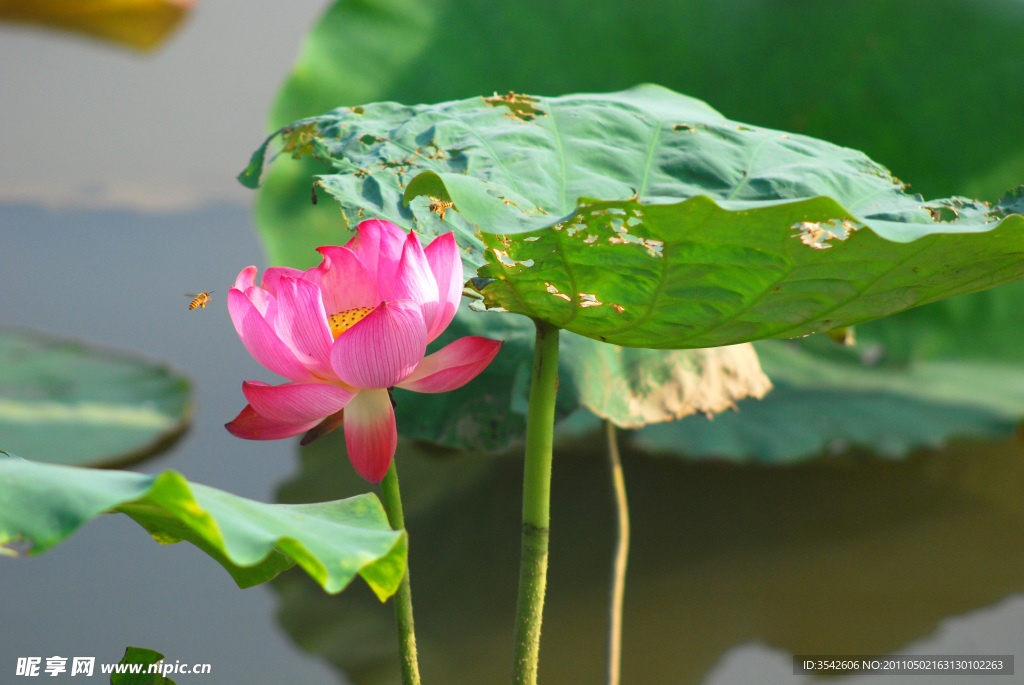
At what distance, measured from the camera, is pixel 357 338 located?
1.00 ft

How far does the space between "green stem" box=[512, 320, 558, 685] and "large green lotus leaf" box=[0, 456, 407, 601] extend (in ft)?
0.28

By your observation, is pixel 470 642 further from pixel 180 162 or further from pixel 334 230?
pixel 180 162

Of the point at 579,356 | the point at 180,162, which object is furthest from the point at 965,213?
the point at 180,162

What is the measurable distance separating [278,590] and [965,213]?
78 cm

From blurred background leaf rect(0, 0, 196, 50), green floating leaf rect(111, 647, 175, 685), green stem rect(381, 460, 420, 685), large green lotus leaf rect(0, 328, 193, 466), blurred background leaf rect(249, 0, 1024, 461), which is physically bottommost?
green floating leaf rect(111, 647, 175, 685)

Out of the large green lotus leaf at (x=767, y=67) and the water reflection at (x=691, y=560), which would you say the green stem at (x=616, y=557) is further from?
the large green lotus leaf at (x=767, y=67)

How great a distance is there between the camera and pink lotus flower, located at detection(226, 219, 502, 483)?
32 cm

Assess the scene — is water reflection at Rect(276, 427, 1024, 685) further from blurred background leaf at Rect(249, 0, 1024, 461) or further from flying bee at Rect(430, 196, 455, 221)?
flying bee at Rect(430, 196, 455, 221)

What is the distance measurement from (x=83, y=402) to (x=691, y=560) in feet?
2.96

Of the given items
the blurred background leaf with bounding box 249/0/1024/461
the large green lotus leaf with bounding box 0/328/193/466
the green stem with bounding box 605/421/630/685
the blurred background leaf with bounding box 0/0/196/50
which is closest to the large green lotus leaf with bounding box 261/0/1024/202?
the blurred background leaf with bounding box 249/0/1024/461

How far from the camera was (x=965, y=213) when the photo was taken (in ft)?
1.26

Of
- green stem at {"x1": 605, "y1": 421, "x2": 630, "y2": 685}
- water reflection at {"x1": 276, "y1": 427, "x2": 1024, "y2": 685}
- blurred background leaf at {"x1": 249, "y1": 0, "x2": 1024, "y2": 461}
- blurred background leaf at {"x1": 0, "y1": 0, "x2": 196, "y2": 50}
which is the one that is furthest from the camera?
blurred background leaf at {"x1": 0, "y1": 0, "x2": 196, "y2": 50}

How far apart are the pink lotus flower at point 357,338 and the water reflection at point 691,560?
1.55 feet

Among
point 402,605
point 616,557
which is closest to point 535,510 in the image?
point 402,605
